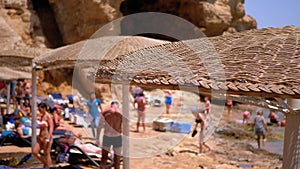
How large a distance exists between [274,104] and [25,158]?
519 centimetres

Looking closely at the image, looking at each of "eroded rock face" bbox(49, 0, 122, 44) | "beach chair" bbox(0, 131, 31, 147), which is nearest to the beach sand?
"beach chair" bbox(0, 131, 31, 147)

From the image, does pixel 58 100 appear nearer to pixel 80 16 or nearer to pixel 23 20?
pixel 23 20

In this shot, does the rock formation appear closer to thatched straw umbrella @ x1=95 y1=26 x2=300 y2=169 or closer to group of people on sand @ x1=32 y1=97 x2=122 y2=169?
group of people on sand @ x1=32 y1=97 x2=122 y2=169

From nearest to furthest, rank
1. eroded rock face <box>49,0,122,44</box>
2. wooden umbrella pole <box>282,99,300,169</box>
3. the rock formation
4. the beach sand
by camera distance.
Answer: wooden umbrella pole <box>282,99,300,169</box>
the beach sand
the rock formation
eroded rock face <box>49,0,122,44</box>

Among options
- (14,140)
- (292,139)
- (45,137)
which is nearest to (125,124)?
(45,137)

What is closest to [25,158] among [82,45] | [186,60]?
[82,45]

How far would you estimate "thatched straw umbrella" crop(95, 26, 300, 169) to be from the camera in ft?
7.52

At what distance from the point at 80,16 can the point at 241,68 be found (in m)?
15.4

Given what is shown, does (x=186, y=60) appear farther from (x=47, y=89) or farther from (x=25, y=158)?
(x=47, y=89)

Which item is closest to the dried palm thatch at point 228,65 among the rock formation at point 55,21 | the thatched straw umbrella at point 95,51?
the thatched straw umbrella at point 95,51

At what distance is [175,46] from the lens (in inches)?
144

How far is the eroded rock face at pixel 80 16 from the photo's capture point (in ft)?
55.0

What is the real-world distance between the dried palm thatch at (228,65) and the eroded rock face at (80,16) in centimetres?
1362

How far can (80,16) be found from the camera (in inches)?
668
